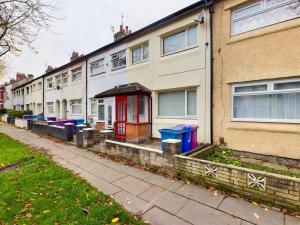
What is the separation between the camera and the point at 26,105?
104ft

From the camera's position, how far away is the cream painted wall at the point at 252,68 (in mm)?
5773

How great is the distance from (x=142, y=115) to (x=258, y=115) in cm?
566

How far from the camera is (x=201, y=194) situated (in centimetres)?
439

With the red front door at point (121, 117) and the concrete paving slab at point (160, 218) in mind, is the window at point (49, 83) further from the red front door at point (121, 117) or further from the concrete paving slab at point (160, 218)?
the concrete paving slab at point (160, 218)

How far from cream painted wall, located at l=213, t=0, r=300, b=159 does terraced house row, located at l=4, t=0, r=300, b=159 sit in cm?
2

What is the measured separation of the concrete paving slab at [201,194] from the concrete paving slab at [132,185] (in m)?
0.84

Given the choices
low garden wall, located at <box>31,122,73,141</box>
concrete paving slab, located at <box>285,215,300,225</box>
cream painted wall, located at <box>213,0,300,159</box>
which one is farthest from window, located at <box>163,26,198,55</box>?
low garden wall, located at <box>31,122,73,141</box>

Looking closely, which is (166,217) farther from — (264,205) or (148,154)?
(148,154)

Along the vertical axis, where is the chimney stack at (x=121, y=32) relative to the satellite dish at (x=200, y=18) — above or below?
above

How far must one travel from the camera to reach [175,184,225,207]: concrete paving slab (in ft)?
13.3

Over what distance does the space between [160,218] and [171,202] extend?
61 cm

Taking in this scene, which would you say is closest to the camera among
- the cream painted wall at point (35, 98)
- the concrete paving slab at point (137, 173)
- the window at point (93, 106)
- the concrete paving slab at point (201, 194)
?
the concrete paving slab at point (201, 194)

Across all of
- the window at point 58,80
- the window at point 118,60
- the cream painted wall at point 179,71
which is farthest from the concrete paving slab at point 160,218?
the window at point 58,80

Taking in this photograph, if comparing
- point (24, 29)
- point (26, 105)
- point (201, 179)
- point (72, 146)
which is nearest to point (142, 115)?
point (72, 146)
